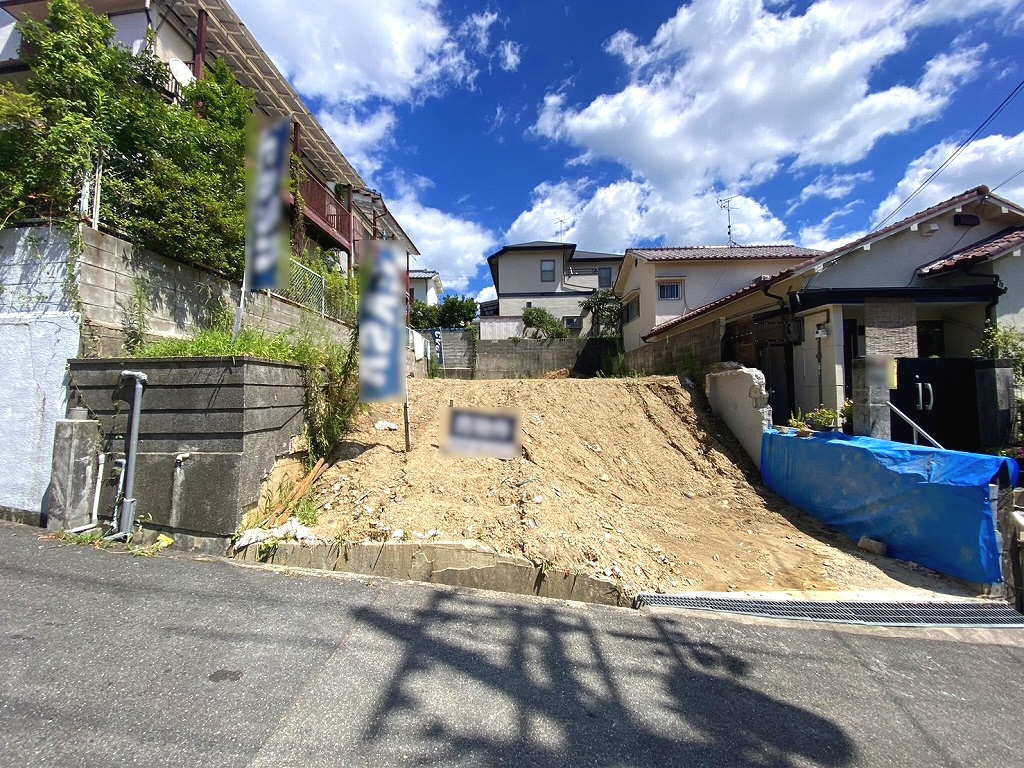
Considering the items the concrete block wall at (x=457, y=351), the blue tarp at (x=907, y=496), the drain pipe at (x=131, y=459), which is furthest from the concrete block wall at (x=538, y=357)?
the drain pipe at (x=131, y=459)

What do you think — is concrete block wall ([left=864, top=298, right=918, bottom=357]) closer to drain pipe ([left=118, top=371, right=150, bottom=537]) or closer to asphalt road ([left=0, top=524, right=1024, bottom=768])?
asphalt road ([left=0, top=524, right=1024, bottom=768])

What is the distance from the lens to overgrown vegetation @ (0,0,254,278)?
3.66m

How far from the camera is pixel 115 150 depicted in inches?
162

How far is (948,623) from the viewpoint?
304cm

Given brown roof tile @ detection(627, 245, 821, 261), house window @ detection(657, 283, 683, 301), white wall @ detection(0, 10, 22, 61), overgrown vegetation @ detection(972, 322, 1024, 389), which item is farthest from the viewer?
house window @ detection(657, 283, 683, 301)

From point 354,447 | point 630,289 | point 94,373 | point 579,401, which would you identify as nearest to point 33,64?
point 94,373

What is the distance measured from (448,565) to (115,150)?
4.81 meters

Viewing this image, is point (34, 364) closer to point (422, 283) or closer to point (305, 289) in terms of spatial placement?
point (305, 289)

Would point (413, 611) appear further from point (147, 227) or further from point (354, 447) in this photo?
point (147, 227)

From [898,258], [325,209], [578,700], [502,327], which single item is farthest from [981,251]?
[502,327]

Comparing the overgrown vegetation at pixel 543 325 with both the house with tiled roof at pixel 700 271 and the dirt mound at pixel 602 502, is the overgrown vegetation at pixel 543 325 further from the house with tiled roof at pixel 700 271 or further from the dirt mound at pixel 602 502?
the dirt mound at pixel 602 502

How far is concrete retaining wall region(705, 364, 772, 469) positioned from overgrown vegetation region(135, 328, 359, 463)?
5.19 m

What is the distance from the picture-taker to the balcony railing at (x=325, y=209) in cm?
1020

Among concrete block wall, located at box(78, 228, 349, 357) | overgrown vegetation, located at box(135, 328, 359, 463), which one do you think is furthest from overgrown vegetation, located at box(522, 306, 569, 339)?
concrete block wall, located at box(78, 228, 349, 357)
